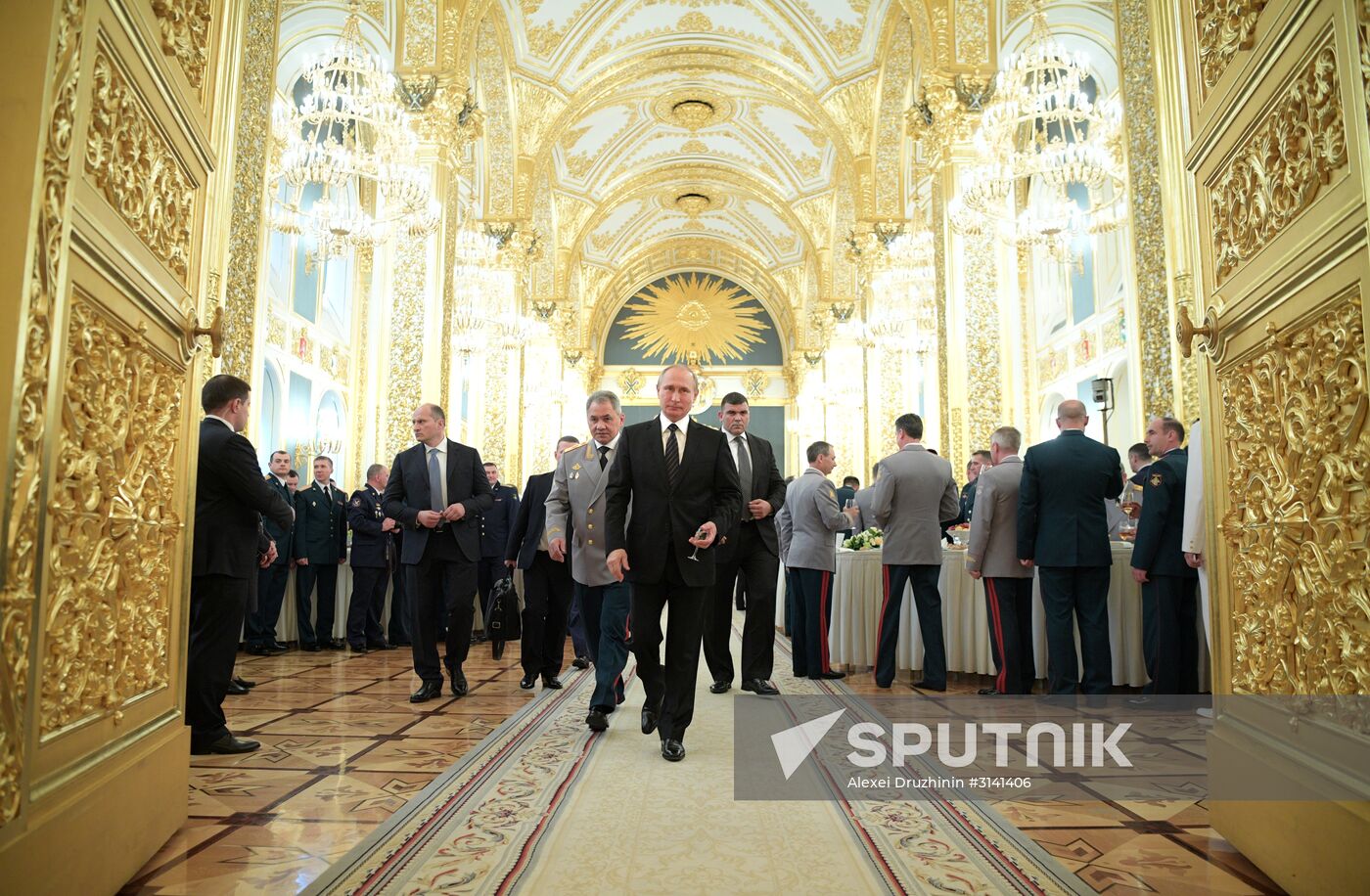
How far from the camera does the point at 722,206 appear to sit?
83.4ft

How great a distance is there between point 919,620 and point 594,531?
210 centimetres

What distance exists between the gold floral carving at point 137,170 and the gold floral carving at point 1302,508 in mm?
2601

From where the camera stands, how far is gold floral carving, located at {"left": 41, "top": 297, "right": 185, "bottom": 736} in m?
1.77

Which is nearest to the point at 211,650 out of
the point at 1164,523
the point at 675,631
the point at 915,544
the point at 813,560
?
the point at 675,631

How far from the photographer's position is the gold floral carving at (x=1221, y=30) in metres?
2.27

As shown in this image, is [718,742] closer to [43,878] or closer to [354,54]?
[43,878]

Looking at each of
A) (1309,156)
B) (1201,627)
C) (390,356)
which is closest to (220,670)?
(1309,156)

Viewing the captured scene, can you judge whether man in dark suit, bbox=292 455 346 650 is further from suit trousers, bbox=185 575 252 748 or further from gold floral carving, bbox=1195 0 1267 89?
gold floral carving, bbox=1195 0 1267 89

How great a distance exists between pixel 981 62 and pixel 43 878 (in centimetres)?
1110

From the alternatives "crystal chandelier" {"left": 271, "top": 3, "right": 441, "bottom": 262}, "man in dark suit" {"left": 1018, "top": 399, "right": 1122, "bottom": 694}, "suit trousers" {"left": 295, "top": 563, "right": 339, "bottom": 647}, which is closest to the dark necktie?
"man in dark suit" {"left": 1018, "top": 399, "right": 1122, "bottom": 694}

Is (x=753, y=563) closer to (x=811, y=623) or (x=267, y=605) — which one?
(x=811, y=623)

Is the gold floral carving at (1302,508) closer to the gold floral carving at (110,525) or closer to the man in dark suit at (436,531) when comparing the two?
the gold floral carving at (110,525)

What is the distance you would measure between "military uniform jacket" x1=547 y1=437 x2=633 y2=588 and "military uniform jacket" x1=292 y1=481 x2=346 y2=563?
3589 mm

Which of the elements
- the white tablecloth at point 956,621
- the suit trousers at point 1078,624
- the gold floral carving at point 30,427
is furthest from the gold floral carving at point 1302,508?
the white tablecloth at point 956,621
